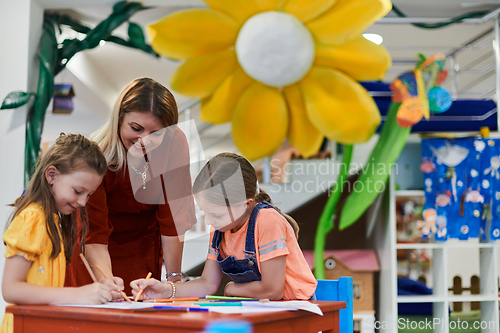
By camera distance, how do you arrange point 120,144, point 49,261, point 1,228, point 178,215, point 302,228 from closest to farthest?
point 49,261, point 120,144, point 178,215, point 1,228, point 302,228

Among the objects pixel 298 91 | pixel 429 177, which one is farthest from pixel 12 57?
pixel 429 177

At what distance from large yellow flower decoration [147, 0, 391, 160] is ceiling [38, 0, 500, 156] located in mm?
232

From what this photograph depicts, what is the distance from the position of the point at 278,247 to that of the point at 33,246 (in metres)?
0.51

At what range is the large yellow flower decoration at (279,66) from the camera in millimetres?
2516

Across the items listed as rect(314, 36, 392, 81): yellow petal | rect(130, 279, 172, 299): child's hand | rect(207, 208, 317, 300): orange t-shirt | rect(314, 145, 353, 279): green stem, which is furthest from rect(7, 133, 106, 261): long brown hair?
rect(314, 145, 353, 279): green stem

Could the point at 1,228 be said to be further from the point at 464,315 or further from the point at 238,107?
the point at 464,315

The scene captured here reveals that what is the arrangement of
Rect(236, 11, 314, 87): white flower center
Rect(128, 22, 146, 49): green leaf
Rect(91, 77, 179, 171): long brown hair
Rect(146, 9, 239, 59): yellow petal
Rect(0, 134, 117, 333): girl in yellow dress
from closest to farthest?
Rect(0, 134, 117, 333): girl in yellow dress < Rect(91, 77, 179, 171): long brown hair < Rect(236, 11, 314, 87): white flower center < Rect(146, 9, 239, 59): yellow petal < Rect(128, 22, 146, 49): green leaf

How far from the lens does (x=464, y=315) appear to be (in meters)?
2.90

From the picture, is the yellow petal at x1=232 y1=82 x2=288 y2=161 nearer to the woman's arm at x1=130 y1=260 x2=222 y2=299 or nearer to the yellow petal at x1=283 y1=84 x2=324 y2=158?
the yellow petal at x1=283 y1=84 x2=324 y2=158

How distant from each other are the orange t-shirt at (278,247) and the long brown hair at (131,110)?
0.34m

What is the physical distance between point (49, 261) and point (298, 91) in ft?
6.03

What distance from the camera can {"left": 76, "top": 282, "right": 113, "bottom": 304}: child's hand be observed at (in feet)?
2.84

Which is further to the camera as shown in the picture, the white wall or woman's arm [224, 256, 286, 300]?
the white wall

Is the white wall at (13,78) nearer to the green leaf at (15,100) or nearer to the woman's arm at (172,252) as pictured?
the green leaf at (15,100)
